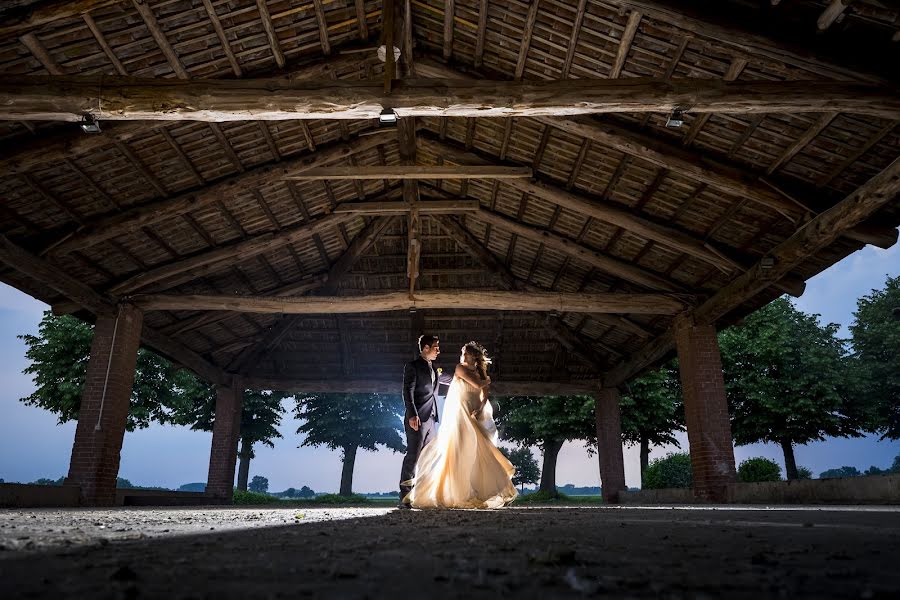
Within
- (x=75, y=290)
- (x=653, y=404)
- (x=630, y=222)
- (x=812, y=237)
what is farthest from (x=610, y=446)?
(x=75, y=290)

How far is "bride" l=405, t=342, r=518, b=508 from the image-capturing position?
6.75 m

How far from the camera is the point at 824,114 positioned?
630 centimetres

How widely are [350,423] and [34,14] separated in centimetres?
2309

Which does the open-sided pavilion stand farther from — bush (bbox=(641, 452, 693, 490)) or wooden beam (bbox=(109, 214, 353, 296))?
bush (bbox=(641, 452, 693, 490))

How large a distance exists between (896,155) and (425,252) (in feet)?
30.2

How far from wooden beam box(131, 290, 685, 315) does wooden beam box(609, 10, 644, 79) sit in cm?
476

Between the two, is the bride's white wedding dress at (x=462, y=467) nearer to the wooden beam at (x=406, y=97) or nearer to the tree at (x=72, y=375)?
the wooden beam at (x=406, y=97)

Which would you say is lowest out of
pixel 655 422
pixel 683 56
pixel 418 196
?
pixel 655 422

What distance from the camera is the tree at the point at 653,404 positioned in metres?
21.4

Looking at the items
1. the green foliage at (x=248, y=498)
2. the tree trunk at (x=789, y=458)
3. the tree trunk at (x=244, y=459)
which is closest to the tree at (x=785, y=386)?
the tree trunk at (x=789, y=458)

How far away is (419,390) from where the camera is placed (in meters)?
7.80

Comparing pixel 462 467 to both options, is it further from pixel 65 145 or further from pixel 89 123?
pixel 65 145

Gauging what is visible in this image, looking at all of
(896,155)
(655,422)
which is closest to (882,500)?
(896,155)

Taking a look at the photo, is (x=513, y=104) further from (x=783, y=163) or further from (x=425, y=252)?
(x=425, y=252)
